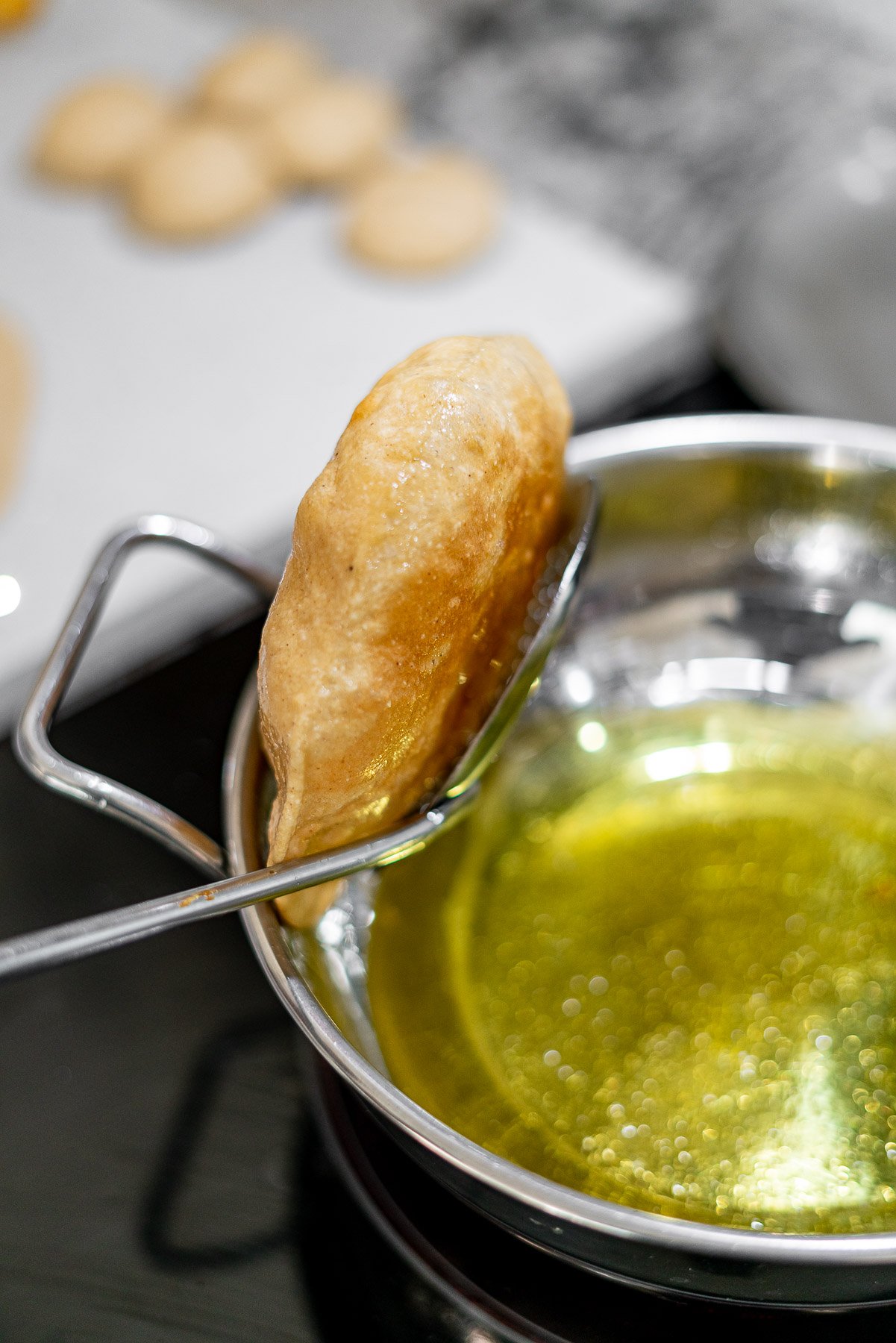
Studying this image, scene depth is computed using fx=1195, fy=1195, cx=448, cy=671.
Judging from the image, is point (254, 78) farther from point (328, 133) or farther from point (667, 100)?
point (667, 100)

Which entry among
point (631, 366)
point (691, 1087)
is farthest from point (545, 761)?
point (631, 366)

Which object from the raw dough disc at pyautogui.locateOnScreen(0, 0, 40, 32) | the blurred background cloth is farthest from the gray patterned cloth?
the raw dough disc at pyautogui.locateOnScreen(0, 0, 40, 32)

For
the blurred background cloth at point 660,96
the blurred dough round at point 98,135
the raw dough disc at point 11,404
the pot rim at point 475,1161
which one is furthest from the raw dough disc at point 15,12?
the pot rim at point 475,1161

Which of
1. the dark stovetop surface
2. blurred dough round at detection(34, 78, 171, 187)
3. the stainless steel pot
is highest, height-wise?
blurred dough round at detection(34, 78, 171, 187)

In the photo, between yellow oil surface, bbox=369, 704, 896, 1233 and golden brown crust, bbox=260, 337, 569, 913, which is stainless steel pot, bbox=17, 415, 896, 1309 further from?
golden brown crust, bbox=260, 337, 569, 913

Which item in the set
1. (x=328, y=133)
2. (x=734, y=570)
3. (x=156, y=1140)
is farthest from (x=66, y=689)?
(x=328, y=133)

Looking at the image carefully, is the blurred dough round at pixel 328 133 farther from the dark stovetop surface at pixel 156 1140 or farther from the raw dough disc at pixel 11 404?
the dark stovetop surface at pixel 156 1140

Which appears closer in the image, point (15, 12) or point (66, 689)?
point (66, 689)
